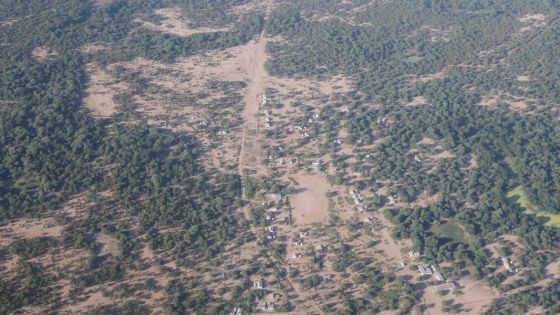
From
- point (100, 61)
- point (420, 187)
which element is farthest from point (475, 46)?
point (100, 61)

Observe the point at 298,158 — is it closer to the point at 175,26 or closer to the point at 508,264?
the point at 508,264

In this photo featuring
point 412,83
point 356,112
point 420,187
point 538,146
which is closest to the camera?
point 420,187

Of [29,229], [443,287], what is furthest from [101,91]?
[443,287]

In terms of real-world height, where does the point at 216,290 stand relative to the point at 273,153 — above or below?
below

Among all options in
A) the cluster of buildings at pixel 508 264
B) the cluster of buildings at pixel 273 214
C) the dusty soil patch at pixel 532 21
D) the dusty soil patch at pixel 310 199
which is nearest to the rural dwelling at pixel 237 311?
the cluster of buildings at pixel 273 214

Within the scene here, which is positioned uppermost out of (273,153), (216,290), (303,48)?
(303,48)

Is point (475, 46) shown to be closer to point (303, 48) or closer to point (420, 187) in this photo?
point (303, 48)

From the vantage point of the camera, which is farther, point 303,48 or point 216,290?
point 303,48

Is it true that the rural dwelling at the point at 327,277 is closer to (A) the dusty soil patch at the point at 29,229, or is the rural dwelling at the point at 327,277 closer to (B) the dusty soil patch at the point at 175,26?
A: (A) the dusty soil patch at the point at 29,229
